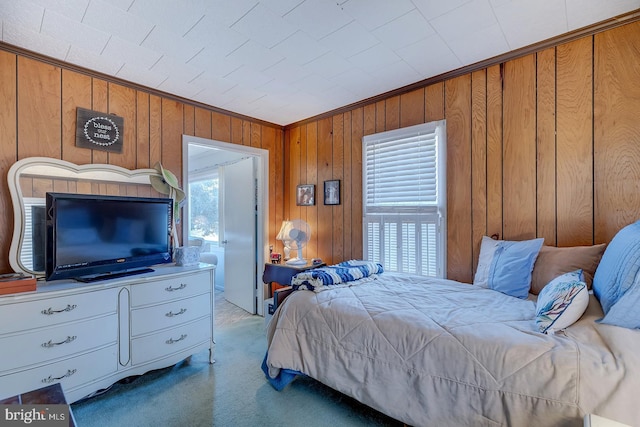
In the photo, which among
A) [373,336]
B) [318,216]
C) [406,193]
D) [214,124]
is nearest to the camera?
[373,336]

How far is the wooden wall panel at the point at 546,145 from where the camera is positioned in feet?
7.00

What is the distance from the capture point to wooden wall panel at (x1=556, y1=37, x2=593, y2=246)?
2006mm

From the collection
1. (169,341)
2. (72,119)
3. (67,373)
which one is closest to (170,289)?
(169,341)

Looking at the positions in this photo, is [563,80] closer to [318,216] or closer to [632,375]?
[632,375]

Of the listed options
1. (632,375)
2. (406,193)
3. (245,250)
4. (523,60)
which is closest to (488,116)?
(523,60)

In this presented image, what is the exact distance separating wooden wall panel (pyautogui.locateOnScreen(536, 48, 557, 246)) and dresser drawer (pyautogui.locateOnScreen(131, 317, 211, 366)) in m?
2.79

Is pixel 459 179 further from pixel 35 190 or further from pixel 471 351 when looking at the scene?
pixel 35 190

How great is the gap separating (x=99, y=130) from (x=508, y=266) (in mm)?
3386

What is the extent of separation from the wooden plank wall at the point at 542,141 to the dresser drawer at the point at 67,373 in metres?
2.71

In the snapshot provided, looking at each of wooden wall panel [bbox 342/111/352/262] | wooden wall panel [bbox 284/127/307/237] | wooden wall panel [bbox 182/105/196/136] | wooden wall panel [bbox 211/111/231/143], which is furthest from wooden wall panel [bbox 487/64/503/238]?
wooden wall panel [bbox 182/105/196/136]

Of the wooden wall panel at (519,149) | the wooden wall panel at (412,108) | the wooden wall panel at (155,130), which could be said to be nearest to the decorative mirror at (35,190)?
the wooden wall panel at (155,130)

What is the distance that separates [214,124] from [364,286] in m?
2.42

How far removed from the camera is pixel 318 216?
144 inches

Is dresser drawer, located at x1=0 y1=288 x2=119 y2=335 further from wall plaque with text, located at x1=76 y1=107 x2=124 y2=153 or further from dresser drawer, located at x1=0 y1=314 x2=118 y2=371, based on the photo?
wall plaque with text, located at x1=76 y1=107 x2=124 y2=153
